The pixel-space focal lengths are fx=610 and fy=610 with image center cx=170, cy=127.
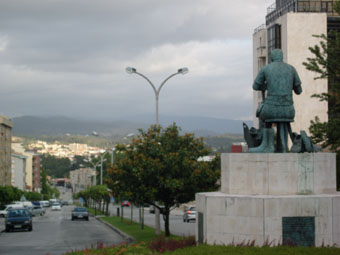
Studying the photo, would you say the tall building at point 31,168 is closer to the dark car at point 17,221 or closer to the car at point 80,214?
the car at point 80,214

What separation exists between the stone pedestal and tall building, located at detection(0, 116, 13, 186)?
8552 cm

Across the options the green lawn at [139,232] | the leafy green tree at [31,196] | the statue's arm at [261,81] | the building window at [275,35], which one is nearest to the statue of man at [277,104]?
the statue's arm at [261,81]

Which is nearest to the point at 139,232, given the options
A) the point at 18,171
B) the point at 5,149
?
the point at 5,149

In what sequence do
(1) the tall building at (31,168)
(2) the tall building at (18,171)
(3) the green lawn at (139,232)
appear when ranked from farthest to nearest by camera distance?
(1) the tall building at (31,168), (2) the tall building at (18,171), (3) the green lawn at (139,232)

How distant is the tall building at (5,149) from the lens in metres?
97.6

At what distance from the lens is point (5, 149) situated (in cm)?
10162

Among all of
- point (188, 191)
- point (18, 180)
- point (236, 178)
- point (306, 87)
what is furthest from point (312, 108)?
point (18, 180)

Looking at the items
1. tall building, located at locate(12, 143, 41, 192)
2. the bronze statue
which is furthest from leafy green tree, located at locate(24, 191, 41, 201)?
the bronze statue

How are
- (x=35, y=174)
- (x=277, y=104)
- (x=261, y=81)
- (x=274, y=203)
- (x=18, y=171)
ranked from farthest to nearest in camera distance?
(x=35, y=174) → (x=18, y=171) → (x=261, y=81) → (x=277, y=104) → (x=274, y=203)

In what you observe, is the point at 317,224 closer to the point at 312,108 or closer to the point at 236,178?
the point at 236,178

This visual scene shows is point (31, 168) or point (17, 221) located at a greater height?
point (31, 168)

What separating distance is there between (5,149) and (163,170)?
81.5 metres

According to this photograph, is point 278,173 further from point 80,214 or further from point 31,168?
point 31,168

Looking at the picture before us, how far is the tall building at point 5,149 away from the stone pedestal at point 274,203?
85.5 metres
